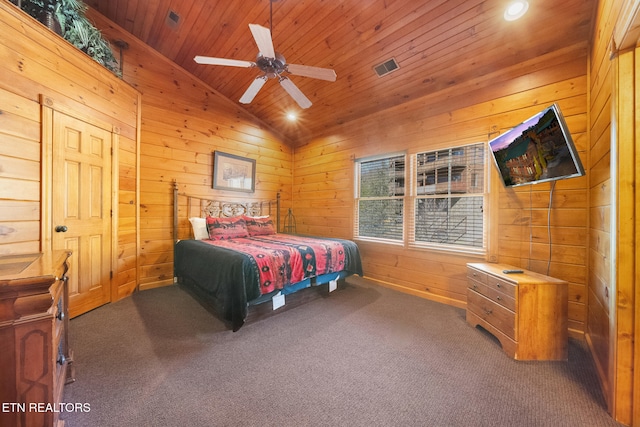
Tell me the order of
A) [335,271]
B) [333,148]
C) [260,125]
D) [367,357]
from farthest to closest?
[260,125]
[333,148]
[335,271]
[367,357]

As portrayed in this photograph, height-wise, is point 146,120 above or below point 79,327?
above

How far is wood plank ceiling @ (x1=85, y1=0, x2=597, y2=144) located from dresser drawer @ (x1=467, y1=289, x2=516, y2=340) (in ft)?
7.87

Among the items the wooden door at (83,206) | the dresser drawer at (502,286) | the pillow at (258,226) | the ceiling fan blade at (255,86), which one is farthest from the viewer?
the pillow at (258,226)

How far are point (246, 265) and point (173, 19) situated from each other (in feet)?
10.4

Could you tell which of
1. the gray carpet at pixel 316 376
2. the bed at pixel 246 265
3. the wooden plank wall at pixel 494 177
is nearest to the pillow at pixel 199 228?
the bed at pixel 246 265

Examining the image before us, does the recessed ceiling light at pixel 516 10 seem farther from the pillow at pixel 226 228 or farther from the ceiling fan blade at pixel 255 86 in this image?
the pillow at pixel 226 228

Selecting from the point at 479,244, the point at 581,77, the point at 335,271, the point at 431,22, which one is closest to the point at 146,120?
the point at 335,271

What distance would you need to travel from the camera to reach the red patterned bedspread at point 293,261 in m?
2.31

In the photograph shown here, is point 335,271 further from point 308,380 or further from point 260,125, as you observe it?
point 260,125

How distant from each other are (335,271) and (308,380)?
1483mm

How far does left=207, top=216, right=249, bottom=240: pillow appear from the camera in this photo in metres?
3.42

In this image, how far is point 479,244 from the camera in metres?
2.76

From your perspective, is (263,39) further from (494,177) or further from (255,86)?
(494,177)

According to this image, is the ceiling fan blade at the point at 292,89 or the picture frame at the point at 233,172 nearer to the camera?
the ceiling fan blade at the point at 292,89
